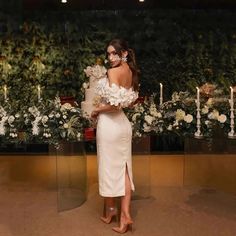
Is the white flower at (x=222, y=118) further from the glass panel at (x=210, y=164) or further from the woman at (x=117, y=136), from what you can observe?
the woman at (x=117, y=136)

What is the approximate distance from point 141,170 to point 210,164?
0.76 meters

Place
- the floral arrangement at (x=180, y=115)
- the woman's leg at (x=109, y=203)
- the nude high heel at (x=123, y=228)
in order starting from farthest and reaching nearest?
the floral arrangement at (x=180, y=115), the woman's leg at (x=109, y=203), the nude high heel at (x=123, y=228)

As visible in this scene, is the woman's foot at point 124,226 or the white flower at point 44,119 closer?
the woman's foot at point 124,226

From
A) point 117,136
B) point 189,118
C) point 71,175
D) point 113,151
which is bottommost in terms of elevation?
point 71,175

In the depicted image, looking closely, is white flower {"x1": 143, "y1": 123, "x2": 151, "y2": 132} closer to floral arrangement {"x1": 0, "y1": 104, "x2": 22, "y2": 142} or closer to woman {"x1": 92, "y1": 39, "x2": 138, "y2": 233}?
woman {"x1": 92, "y1": 39, "x2": 138, "y2": 233}

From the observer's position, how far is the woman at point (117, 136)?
356 centimetres

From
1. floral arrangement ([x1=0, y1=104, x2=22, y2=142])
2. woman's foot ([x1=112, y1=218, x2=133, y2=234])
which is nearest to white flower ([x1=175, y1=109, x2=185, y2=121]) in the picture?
woman's foot ([x1=112, y1=218, x2=133, y2=234])

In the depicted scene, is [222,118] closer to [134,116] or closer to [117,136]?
[134,116]

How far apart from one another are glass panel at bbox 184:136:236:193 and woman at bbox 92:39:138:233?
44.1 inches

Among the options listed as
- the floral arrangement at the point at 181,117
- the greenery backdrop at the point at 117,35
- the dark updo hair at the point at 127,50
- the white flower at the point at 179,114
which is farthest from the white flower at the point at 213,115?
the greenery backdrop at the point at 117,35

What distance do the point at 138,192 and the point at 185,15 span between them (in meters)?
3.06

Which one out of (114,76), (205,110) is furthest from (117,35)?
(114,76)

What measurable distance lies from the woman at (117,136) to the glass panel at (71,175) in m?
0.61

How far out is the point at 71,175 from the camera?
434 cm
